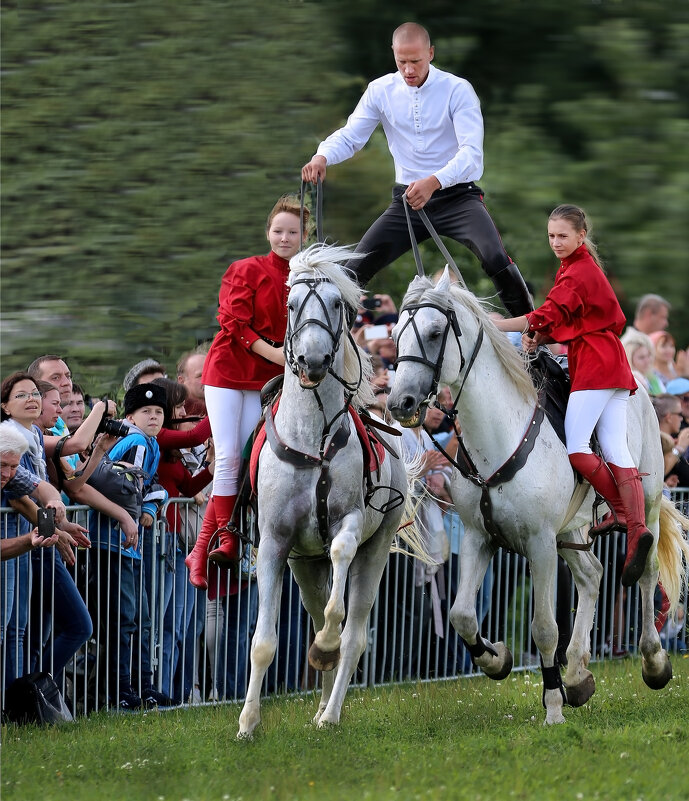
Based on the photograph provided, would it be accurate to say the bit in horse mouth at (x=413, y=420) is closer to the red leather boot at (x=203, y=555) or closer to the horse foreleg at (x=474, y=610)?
the horse foreleg at (x=474, y=610)

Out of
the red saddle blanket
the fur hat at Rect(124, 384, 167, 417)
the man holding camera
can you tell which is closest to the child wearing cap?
the fur hat at Rect(124, 384, 167, 417)

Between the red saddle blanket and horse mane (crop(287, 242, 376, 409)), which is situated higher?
horse mane (crop(287, 242, 376, 409))

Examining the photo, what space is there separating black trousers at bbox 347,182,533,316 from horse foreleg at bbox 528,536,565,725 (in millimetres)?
1620

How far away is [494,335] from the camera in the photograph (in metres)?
7.91

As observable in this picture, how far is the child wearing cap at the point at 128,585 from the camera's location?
8789 mm

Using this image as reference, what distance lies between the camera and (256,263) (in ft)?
24.7

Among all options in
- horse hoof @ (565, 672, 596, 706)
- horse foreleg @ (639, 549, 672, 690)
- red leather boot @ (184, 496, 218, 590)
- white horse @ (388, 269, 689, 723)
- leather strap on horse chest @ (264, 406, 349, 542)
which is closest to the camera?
leather strap on horse chest @ (264, 406, 349, 542)

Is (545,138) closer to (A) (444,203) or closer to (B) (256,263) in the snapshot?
(B) (256,263)

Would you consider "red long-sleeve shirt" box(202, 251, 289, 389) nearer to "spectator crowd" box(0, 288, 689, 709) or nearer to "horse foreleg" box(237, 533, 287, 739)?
"spectator crowd" box(0, 288, 689, 709)

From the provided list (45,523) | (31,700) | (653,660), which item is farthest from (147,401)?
(653,660)

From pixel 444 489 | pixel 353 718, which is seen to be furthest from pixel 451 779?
pixel 444 489

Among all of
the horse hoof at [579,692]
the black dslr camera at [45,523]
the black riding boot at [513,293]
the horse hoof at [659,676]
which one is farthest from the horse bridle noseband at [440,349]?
the horse hoof at [659,676]

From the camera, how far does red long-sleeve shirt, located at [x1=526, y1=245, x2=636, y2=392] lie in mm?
7848

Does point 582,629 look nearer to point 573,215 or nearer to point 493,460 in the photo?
point 493,460
